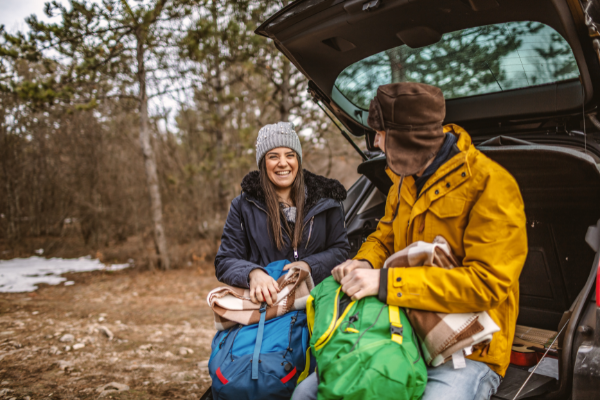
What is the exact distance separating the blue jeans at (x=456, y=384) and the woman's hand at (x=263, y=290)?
18.9 inches

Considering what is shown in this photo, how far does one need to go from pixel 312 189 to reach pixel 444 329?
1.24m

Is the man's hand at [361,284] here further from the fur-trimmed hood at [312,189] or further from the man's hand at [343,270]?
the fur-trimmed hood at [312,189]

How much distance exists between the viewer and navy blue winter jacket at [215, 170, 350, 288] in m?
A: 2.18

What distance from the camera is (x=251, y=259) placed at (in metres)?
2.27

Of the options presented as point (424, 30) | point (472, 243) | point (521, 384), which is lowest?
point (521, 384)

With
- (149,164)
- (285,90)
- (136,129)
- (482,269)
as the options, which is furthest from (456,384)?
(136,129)

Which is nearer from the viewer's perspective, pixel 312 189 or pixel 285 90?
pixel 312 189

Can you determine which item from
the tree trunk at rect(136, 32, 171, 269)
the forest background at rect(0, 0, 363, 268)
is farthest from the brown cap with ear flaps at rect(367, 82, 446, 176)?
the tree trunk at rect(136, 32, 171, 269)

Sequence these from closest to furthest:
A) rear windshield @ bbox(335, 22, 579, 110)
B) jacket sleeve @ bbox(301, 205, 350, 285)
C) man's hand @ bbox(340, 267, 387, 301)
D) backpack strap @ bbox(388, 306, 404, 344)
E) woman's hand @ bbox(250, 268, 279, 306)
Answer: backpack strap @ bbox(388, 306, 404, 344)
man's hand @ bbox(340, 267, 387, 301)
woman's hand @ bbox(250, 268, 279, 306)
rear windshield @ bbox(335, 22, 579, 110)
jacket sleeve @ bbox(301, 205, 350, 285)

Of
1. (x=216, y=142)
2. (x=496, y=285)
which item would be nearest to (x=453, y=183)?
(x=496, y=285)

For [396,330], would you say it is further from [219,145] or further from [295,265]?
[219,145]

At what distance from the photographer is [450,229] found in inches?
60.5

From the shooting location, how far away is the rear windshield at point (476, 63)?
6.56 ft

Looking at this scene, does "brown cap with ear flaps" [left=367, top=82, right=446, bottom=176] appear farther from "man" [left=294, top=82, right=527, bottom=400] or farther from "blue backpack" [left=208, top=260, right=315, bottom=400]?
"blue backpack" [left=208, top=260, right=315, bottom=400]
